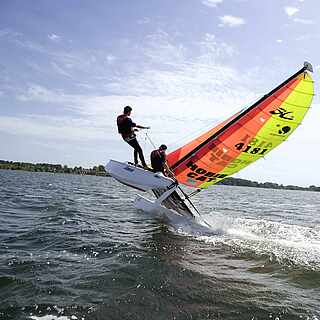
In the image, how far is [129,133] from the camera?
1211 centimetres

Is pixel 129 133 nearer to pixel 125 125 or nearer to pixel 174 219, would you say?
pixel 125 125

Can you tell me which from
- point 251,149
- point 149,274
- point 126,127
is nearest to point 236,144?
point 251,149

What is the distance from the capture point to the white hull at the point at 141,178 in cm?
1191

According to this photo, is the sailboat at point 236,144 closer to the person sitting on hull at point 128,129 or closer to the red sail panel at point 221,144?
the red sail panel at point 221,144

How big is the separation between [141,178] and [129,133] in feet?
4.80

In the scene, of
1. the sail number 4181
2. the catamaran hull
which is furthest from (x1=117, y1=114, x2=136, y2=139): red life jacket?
the sail number 4181

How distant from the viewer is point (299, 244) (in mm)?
10602

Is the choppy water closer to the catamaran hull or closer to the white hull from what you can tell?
the catamaran hull

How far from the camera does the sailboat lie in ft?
38.7

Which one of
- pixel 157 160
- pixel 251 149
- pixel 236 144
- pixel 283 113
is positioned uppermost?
pixel 283 113

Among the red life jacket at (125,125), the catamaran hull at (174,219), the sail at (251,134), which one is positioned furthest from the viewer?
the red life jacket at (125,125)

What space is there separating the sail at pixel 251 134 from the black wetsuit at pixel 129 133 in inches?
58.9

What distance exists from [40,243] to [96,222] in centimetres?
381

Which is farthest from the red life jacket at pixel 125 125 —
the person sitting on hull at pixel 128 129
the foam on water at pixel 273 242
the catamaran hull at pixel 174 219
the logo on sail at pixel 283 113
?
the logo on sail at pixel 283 113
